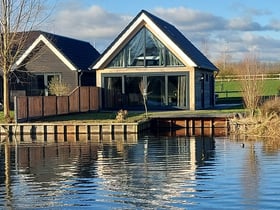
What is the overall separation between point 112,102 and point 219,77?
31.5 meters

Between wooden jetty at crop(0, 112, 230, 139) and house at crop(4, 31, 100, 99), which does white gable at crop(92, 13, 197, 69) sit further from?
wooden jetty at crop(0, 112, 230, 139)

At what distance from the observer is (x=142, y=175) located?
55.0 ft

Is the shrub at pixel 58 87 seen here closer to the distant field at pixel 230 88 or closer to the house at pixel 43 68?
the house at pixel 43 68

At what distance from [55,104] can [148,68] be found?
8.29 m

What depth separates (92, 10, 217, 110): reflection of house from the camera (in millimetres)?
41469

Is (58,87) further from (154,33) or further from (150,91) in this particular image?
(154,33)

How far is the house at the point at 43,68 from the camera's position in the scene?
44.8 m

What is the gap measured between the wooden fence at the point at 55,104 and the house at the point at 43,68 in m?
4.16

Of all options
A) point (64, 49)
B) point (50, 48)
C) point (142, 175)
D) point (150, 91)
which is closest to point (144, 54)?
point (150, 91)

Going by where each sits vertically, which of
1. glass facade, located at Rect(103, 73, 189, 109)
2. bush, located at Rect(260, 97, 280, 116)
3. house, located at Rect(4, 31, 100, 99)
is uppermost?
house, located at Rect(4, 31, 100, 99)

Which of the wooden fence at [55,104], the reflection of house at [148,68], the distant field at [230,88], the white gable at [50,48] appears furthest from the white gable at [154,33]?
the distant field at [230,88]

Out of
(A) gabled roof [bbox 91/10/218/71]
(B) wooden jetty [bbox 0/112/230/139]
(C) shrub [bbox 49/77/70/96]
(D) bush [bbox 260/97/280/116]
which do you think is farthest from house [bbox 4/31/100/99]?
(D) bush [bbox 260/97/280/116]

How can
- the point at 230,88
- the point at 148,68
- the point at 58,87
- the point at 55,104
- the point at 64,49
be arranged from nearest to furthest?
1. the point at 55,104
2. the point at 148,68
3. the point at 58,87
4. the point at 64,49
5. the point at 230,88

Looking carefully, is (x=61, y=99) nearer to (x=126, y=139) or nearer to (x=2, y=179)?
(x=126, y=139)
